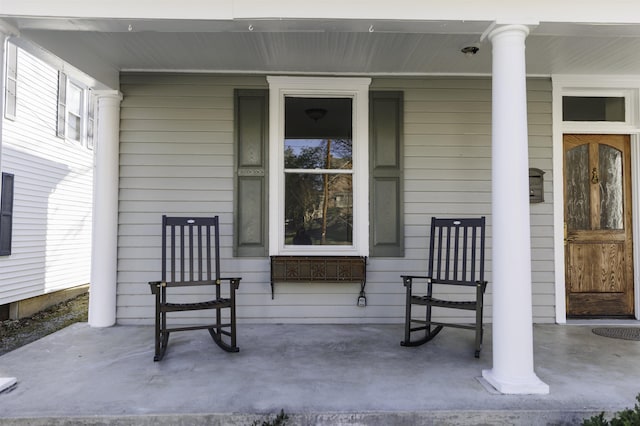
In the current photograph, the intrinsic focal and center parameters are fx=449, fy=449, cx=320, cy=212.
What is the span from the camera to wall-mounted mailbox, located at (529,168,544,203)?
163 inches

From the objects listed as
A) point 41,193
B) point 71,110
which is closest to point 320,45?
point 41,193

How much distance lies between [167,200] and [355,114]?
1913 millimetres

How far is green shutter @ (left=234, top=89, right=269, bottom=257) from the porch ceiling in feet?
1.13

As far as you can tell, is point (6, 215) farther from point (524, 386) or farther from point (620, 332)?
point (620, 332)

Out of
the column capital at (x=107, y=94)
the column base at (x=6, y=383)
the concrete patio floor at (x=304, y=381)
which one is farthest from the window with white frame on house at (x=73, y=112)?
the column base at (x=6, y=383)

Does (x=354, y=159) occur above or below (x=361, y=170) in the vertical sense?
above

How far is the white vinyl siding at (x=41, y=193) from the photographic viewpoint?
19.3ft

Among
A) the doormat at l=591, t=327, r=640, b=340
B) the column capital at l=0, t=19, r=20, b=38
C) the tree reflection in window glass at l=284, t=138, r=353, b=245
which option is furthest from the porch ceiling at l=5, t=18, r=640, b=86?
the doormat at l=591, t=327, r=640, b=340

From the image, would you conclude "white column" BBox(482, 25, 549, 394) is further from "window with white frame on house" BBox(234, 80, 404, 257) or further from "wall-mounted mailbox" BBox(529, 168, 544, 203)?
"wall-mounted mailbox" BBox(529, 168, 544, 203)

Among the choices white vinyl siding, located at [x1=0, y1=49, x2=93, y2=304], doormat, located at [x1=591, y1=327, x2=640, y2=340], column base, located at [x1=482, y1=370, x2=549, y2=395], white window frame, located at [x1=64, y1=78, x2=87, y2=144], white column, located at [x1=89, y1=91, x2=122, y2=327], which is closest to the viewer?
column base, located at [x1=482, y1=370, x2=549, y2=395]

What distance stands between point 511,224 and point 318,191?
198 cm

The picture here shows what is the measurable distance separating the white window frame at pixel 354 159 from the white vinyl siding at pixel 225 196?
0.16 m

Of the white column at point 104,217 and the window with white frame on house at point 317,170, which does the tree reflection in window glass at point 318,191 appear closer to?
the window with white frame on house at point 317,170

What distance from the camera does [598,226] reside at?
4.29 meters
